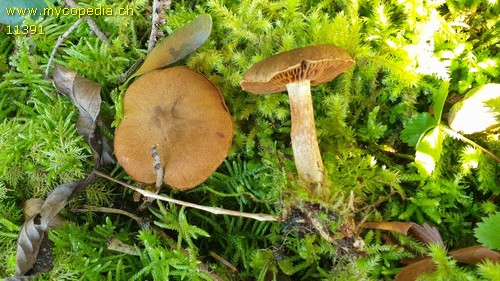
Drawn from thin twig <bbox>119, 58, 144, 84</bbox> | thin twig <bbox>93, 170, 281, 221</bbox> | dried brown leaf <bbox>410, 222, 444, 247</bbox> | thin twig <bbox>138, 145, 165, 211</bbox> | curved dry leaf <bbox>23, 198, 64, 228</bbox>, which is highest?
thin twig <bbox>119, 58, 144, 84</bbox>

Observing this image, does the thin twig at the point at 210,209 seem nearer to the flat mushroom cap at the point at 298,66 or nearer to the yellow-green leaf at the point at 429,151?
the flat mushroom cap at the point at 298,66

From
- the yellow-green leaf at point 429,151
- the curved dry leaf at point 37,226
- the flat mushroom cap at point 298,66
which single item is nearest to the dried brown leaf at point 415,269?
the yellow-green leaf at point 429,151

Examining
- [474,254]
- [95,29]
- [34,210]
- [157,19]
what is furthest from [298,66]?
[34,210]

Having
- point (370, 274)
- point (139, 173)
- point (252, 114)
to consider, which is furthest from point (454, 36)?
point (139, 173)

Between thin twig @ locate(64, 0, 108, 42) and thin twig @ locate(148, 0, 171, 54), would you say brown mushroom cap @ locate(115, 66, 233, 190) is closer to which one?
thin twig @ locate(148, 0, 171, 54)

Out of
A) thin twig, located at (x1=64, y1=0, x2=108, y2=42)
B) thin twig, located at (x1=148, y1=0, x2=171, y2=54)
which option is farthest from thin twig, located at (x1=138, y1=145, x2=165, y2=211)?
thin twig, located at (x1=64, y1=0, x2=108, y2=42)
